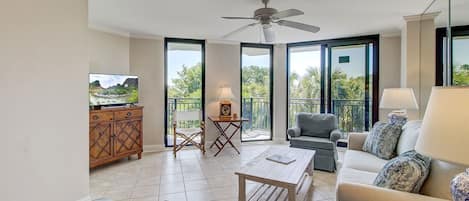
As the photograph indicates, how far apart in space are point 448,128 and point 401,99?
2774 mm

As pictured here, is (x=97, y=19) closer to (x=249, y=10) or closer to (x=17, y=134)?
(x=249, y=10)

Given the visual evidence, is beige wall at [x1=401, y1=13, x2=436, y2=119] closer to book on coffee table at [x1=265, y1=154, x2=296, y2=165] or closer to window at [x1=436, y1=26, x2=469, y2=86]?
window at [x1=436, y1=26, x2=469, y2=86]

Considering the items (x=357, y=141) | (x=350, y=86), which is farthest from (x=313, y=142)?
(x=350, y=86)

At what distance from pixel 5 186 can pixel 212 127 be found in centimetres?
391

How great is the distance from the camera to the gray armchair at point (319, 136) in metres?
3.86

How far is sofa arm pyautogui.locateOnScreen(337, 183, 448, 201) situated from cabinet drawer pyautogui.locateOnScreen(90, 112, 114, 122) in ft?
11.3

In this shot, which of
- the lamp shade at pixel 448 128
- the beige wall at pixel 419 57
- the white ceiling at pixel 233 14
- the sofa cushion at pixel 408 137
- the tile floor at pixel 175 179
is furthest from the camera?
the beige wall at pixel 419 57

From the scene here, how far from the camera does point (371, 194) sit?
162 centimetres

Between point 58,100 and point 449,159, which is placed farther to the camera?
point 58,100

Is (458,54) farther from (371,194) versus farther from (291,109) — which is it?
(291,109)

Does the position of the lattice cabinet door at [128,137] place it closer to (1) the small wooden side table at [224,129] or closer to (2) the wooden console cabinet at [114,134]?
(2) the wooden console cabinet at [114,134]

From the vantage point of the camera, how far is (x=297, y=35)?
16.1 ft

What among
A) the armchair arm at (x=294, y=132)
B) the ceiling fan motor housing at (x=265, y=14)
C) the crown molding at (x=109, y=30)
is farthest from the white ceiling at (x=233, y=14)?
the armchair arm at (x=294, y=132)

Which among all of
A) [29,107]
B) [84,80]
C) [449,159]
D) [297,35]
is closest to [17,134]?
[29,107]
